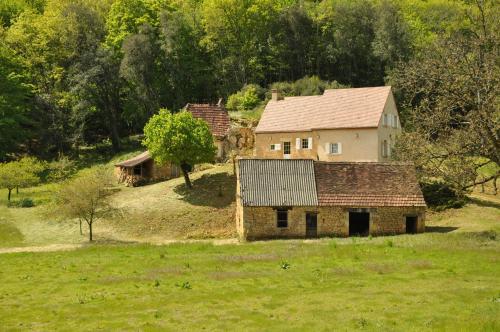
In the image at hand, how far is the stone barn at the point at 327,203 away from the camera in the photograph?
132 ft

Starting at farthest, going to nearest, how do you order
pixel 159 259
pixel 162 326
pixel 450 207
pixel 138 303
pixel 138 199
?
pixel 138 199 → pixel 450 207 → pixel 159 259 → pixel 138 303 → pixel 162 326

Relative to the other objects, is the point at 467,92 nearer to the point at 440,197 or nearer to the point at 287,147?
the point at 440,197

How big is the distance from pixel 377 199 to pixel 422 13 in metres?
64.2

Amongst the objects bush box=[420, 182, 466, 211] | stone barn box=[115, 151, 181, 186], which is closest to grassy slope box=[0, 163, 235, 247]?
stone barn box=[115, 151, 181, 186]

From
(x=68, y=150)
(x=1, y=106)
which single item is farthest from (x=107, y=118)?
(x=1, y=106)

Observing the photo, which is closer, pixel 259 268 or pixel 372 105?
pixel 259 268

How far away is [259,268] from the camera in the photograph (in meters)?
27.9

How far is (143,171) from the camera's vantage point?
5509 centimetres

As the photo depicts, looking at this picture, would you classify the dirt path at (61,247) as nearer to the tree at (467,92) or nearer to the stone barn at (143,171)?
the tree at (467,92)

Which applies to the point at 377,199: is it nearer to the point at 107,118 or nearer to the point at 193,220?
the point at 193,220

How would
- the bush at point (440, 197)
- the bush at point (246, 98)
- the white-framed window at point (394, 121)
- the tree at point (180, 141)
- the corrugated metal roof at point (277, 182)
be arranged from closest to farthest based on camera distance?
1. the corrugated metal roof at point (277, 182)
2. the bush at point (440, 197)
3. the tree at point (180, 141)
4. the white-framed window at point (394, 121)
5. the bush at point (246, 98)

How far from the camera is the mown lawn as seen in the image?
19234 mm

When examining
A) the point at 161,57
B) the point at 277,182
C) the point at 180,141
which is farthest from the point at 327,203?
the point at 161,57

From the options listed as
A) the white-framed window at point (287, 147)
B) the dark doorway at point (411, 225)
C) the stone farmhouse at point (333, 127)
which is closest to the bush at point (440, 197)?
the dark doorway at point (411, 225)
